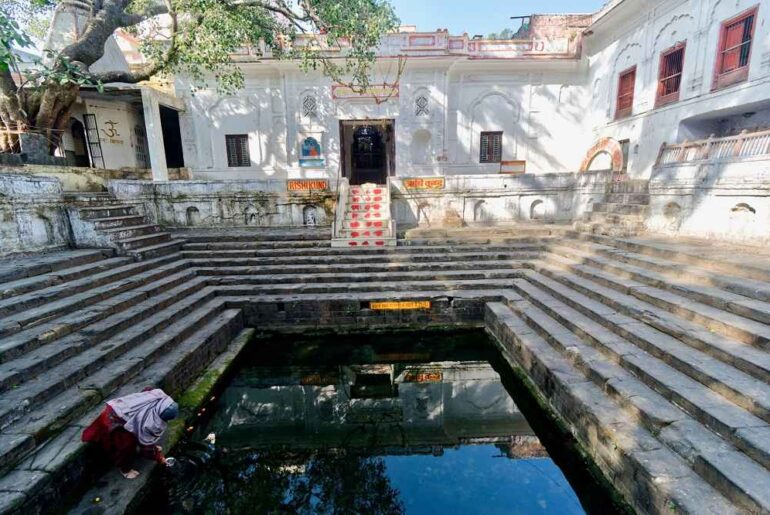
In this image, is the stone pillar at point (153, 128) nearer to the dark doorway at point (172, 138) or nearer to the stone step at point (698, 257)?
the dark doorway at point (172, 138)

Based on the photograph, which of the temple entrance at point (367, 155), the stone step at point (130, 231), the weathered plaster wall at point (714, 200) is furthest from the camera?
the temple entrance at point (367, 155)

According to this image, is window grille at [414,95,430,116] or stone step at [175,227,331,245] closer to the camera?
stone step at [175,227,331,245]

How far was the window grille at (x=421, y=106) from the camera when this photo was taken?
14.7 meters

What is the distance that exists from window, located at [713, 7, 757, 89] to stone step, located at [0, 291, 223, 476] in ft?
47.0

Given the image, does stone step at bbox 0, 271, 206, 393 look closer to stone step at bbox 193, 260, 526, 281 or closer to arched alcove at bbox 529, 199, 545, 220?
stone step at bbox 193, 260, 526, 281

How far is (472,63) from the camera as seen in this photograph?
14750 mm

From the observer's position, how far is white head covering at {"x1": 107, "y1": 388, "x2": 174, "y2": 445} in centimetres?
330

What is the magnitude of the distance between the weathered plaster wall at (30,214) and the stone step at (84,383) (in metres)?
3.34

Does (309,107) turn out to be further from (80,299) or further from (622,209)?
(622,209)

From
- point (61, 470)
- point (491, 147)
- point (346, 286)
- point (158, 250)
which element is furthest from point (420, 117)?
point (61, 470)

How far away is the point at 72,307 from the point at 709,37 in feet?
52.7

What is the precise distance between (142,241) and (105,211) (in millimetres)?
1002

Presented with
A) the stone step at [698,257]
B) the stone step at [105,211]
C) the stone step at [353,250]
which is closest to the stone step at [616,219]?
the stone step at [698,257]

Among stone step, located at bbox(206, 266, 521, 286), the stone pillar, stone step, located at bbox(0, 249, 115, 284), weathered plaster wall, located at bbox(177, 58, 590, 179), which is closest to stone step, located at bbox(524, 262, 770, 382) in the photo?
stone step, located at bbox(206, 266, 521, 286)
